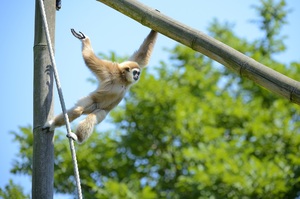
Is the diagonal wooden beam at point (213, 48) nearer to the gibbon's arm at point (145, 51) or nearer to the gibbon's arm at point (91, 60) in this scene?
the gibbon's arm at point (91, 60)

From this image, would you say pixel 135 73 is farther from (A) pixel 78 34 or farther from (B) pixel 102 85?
(A) pixel 78 34

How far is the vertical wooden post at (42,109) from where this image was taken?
5.78m

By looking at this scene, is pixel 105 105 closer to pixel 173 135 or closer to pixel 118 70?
pixel 118 70

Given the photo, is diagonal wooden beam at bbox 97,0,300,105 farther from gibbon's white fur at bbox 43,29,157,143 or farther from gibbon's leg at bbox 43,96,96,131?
gibbon's leg at bbox 43,96,96,131

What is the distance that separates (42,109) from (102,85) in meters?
2.19

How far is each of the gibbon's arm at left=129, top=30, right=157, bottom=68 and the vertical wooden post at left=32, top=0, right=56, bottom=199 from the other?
7.52 feet

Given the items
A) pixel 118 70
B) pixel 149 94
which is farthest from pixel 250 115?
pixel 118 70

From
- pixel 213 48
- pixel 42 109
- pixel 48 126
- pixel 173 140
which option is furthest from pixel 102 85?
pixel 173 140

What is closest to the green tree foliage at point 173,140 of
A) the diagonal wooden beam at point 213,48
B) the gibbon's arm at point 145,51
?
the gibbon's arm at point 145,51

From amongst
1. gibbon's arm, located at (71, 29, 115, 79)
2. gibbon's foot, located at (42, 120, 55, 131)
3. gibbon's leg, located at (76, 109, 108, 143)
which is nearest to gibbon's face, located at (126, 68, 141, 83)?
gibbon's arm, located at (71, 29, 115, 79)

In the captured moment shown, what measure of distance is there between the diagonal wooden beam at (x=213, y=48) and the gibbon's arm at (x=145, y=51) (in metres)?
2.08

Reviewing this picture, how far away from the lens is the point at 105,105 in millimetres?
8102

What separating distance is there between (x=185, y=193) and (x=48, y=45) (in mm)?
14465

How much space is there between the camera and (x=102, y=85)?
820cm
